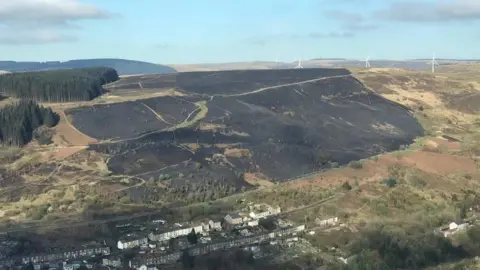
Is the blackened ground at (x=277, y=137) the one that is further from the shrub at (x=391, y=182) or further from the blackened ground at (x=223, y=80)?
the shrub at (x=391, y=182)

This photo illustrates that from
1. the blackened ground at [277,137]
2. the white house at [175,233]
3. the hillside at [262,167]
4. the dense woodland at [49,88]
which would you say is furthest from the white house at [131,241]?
the dense woodland at [49,88]

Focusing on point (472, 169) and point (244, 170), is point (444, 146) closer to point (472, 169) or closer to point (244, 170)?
point (472, 169)

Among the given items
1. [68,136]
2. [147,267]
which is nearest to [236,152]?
[68,136]

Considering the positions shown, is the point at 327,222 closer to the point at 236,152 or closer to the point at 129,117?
the point at 236,152

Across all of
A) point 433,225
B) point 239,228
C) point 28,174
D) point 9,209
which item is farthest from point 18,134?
point 433,225

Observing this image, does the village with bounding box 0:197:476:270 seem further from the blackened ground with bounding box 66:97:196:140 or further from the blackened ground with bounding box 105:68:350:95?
the blackened ground with bounding box 105:68:350:95

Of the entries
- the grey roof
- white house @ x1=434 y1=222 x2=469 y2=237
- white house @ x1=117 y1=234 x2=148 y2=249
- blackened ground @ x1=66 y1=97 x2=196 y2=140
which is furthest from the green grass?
white house @ x1=434 y1=222 x2=469 y2=237
